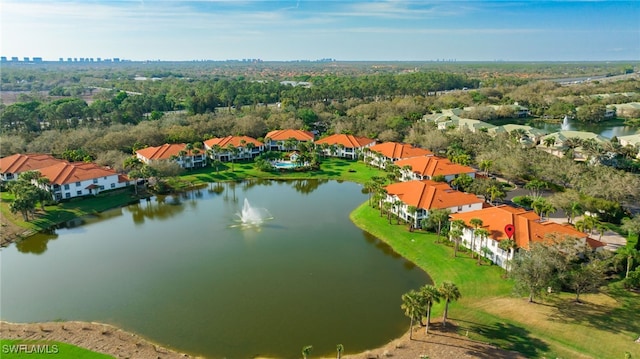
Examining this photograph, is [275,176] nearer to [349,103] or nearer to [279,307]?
[279,307]

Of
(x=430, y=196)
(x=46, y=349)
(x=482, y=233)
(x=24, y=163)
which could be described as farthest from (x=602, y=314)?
(x=24, y=163)

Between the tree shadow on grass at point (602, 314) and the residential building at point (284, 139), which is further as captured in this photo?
the residential building at point (284, 139)


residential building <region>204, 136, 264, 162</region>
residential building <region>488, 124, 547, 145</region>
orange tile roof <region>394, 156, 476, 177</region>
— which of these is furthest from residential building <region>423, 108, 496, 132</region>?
residential building <region>204, 136, 264, 162</region>

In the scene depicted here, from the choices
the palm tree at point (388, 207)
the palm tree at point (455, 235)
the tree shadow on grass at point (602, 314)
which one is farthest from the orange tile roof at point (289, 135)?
the tree shadow on grass at point (602, 314)

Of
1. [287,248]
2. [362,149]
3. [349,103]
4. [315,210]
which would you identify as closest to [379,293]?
[287,248]

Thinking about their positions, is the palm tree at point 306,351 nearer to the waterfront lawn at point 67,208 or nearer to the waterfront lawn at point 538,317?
the waterfront lawn at point 538,317

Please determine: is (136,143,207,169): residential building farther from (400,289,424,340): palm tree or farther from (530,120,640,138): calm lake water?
(530,120,640,138): calm lake water

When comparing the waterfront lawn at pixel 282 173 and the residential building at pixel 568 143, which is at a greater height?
the residential building at pixel 568 143
